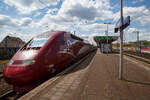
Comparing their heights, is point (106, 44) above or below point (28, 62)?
above

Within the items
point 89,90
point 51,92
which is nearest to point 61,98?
point 51,92

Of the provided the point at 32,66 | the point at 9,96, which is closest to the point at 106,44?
the point at 32,66

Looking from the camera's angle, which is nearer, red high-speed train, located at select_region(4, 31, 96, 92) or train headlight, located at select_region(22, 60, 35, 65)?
red high-speed train, located at select_region(4, 31, 96, 92)

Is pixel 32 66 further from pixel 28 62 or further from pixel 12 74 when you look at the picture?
pixel 12 74

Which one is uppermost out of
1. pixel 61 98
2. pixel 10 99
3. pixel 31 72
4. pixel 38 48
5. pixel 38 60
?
pixel 38 48

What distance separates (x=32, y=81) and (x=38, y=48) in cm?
176

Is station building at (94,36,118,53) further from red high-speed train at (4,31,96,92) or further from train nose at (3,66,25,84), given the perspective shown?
train nose at (3,66,25,84)

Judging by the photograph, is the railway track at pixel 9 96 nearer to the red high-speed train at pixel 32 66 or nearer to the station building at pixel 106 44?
the red high-speed train at pixel 32 66

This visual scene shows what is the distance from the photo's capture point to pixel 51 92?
139 inches

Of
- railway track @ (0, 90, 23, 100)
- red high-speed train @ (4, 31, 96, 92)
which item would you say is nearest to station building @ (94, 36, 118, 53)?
red high-speed train @ (4, 31, 96, 92)

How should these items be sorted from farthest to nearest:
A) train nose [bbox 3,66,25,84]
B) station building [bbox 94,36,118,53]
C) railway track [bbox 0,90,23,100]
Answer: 1. station building [bbox 94,36,118,53]
2. railway track [bbox 0,90,23,100]
3. train nose [bbox 3,66,25,84]

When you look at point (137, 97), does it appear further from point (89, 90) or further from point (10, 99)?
point (10, 99)

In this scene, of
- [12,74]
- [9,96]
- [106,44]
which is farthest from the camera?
[106,44]

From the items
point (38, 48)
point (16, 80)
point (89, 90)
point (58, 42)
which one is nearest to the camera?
point (89, 90)
